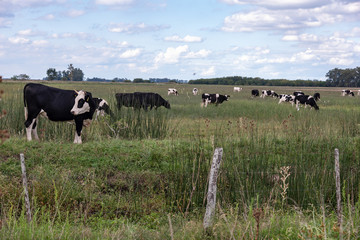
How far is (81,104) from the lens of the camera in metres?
10.5

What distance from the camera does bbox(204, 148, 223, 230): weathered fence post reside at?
4449mm

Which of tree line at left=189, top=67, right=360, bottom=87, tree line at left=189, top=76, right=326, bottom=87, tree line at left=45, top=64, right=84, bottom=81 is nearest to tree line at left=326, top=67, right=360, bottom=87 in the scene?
tree line at left=189, top=67, right=360, bottom=87

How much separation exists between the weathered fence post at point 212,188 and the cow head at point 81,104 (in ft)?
21.7

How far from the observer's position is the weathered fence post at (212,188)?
4.45 meters

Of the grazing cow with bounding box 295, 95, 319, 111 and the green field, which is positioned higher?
the grazing cow with bounding box 295, 95, 319, 111

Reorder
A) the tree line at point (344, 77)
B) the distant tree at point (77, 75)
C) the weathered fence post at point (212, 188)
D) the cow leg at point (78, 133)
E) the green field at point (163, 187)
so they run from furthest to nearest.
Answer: the distant tree at point (77, 75) → the tree line at point (344, 77) → the cow leg at point (78, 133) → the green field at point (163, 187) → the weathered fence post at point (212, 188)

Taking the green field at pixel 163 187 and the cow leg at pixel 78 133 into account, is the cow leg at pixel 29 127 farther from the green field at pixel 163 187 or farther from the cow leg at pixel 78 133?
the cow leg at pixel 78 133

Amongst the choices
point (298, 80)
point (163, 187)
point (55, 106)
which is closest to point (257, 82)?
point (298, 80)

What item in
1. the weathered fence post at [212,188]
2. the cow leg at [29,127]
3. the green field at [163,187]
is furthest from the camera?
the cow leg at [29,127]

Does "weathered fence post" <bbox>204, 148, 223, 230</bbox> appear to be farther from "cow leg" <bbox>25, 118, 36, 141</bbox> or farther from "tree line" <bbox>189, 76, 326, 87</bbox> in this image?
"tree line" <bbox>189, 76, 326, 87</bbox>

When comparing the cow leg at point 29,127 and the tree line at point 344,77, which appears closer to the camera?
the cow leg at point 29,127

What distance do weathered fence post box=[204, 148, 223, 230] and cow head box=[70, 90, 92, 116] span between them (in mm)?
6620

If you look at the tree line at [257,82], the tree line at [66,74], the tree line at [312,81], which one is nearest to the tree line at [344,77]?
the tree line at [312,81]

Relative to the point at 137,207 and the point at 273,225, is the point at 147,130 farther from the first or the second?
the point at 273,225
